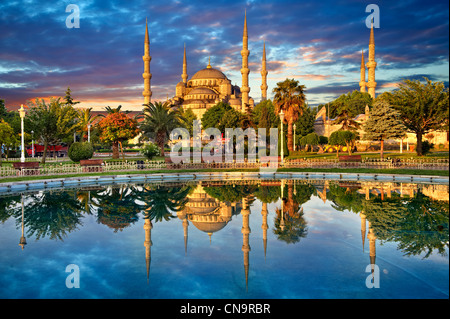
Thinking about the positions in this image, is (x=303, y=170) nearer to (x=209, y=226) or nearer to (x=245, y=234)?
(x=209, y=226)

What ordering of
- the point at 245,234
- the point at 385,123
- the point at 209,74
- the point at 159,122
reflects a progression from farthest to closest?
the point at 209,74, the point at 159,122, the point at 385,123, the point at 245,234

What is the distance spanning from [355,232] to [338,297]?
15.4 ft

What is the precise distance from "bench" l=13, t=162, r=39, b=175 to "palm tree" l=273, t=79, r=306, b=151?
Answer: 82.5 ft

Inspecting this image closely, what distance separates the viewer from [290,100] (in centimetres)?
3947

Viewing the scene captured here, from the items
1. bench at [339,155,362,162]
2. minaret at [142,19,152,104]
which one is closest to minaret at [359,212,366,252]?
bench at [339,155,362,162]

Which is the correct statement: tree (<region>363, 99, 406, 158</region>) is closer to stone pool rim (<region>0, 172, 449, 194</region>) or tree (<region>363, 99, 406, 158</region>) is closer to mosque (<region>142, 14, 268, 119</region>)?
stone pool rim (<region>0, 172, 449, 194</region>)

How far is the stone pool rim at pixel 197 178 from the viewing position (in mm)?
20450

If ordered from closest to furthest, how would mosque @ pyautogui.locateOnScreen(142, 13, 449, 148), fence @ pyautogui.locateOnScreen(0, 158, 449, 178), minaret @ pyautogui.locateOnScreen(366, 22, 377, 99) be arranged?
fence @ pyautogui.locateOnScreen(0, 158, 449, 178), mosque @ pyautogui.locateOnScreen(142, 13, 449, 148), minaret @ pyautogui.locateOnScreen(366, 22, 377, 99)

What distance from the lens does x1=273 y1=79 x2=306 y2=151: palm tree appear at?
39.3 m

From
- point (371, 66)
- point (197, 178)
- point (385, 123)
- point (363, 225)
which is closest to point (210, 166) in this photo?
point (197, 178)

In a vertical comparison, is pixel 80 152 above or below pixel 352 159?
above

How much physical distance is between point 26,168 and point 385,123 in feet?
95.5

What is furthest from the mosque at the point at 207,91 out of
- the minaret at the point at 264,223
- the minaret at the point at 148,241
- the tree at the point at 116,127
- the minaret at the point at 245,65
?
the minaret at the point at 148,241

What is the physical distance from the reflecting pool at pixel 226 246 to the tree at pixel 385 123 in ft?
51.7
